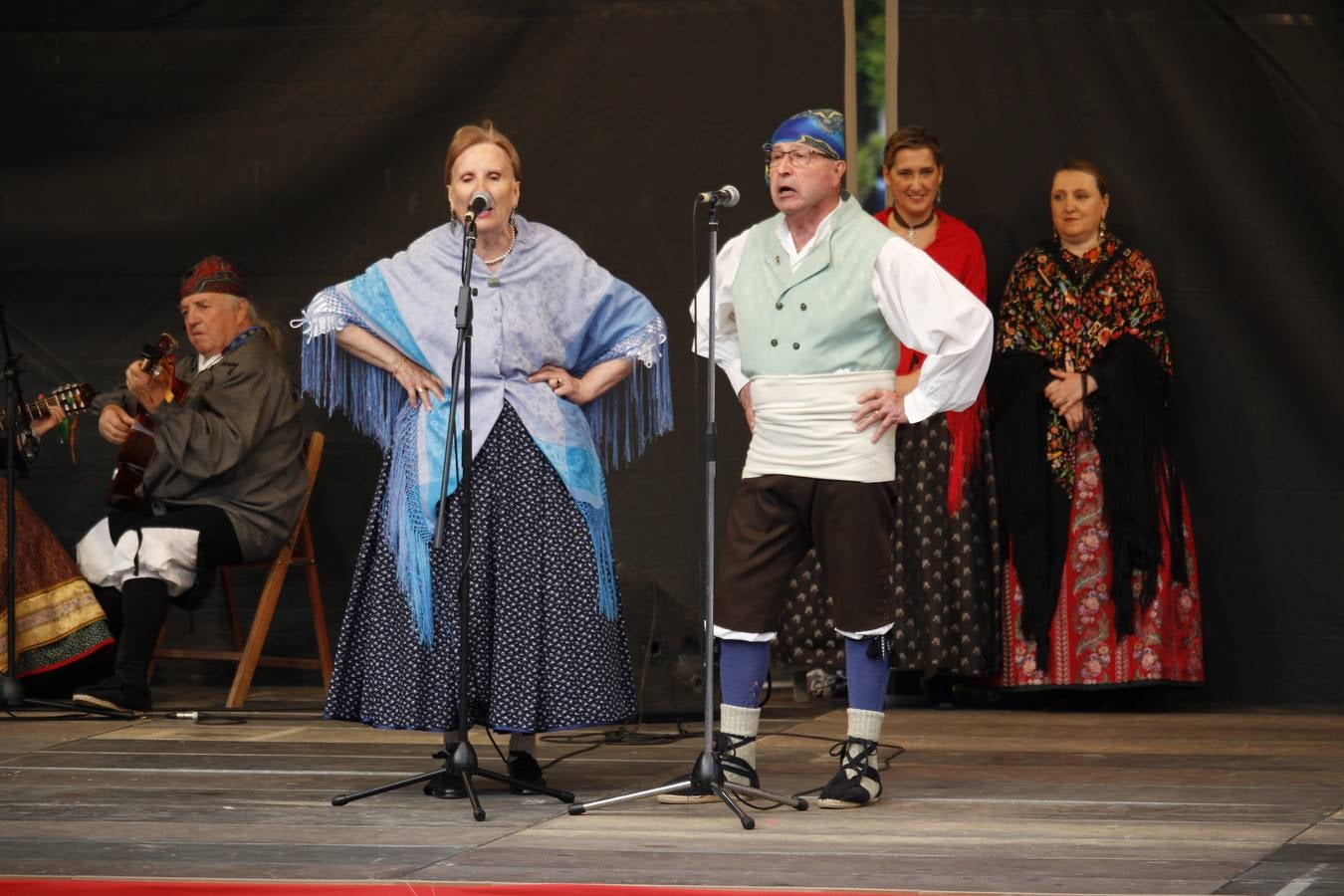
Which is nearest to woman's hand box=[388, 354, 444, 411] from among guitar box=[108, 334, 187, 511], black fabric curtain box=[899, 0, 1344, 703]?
guitar box=[108, 334, 187, 511]

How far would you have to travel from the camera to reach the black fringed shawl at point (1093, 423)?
5.71m

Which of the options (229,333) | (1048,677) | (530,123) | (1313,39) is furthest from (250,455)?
(1313,39)

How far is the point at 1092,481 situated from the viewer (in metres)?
5.78

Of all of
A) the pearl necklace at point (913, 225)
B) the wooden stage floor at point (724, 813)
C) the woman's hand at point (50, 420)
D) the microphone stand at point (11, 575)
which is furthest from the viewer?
the woman's hand at point (50, 420)

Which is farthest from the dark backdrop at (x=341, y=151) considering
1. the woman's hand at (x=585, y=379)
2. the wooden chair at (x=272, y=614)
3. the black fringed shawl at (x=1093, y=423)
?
the woman's hand at (x=585, y=379)

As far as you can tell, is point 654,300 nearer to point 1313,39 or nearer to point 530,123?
point 530,123

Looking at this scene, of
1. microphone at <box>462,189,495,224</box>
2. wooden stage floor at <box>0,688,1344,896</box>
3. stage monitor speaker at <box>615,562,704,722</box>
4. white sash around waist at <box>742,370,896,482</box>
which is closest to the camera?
wooden stage floor at <box>0,688,1344,896</box>

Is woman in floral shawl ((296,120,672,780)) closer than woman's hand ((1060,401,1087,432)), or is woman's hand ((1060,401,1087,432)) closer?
woman in floral shawl ((296,120,672,780))

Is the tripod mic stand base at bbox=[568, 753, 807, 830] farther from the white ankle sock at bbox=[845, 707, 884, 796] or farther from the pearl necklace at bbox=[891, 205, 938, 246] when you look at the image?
the pearl necklace at bbox=[891, 205, 938, 246]

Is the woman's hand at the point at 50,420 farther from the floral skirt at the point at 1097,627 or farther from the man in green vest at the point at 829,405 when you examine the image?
the floral skirt at the point at 1097,627

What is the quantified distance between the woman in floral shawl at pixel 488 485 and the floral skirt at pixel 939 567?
172 centimetres

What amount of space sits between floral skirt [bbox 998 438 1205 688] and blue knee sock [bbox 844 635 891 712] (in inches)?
69.4

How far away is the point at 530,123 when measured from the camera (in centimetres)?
617

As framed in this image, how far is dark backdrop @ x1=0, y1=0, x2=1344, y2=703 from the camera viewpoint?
590cm
